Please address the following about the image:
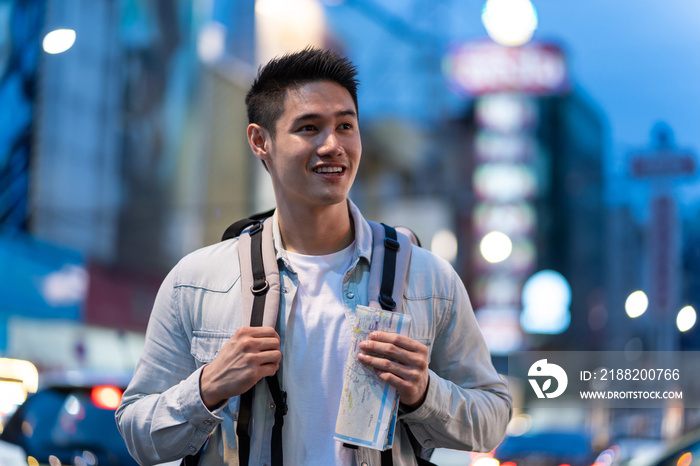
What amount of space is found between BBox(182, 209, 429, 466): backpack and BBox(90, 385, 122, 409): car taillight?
2504 mm

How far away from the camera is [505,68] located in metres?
10.3

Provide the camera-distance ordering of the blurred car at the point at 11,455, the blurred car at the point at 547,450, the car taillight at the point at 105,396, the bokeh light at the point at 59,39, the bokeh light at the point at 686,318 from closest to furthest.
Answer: the blurred car at the point at 11,455
the car taillight at the point at 105,396
the bokeh light at the point at 686,318
the bokeh light at the point at 59,39
the blurred car at the point at 547,450

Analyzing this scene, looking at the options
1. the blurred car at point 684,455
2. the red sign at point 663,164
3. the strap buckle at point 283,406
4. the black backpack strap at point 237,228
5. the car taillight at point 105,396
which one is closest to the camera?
the strap buckle at point 283,406

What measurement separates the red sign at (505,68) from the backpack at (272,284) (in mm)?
5530

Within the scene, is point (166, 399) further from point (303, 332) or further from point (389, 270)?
point (389, 270)

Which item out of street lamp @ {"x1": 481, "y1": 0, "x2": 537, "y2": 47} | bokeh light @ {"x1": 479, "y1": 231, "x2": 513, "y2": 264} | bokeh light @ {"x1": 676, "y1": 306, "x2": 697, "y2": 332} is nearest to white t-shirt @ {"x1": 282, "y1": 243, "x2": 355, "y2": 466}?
bokeh light @ {"x1": 676, "y1": 306, "x2": 697, "y2": 332}

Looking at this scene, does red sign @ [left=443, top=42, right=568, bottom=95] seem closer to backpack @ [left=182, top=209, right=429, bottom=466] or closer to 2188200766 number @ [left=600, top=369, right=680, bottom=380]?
2188200766 number @ [left=600, top=369, right=680, bottom=380]

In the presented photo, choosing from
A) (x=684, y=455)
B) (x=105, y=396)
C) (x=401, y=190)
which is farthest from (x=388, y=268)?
(x=401, y=190)

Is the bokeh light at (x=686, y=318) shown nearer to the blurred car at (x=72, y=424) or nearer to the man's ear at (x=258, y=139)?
the blurred car at (x=72, y=424)

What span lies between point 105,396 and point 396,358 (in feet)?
9.50

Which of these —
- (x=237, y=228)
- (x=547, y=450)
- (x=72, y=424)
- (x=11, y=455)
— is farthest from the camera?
(x=547, y=450)

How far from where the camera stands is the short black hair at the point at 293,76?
1.61 meters

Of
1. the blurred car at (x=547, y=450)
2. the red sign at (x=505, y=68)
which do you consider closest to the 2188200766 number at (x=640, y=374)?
the blurred car at (x=547, y=450)

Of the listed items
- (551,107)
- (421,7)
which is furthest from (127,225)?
(551,107)
